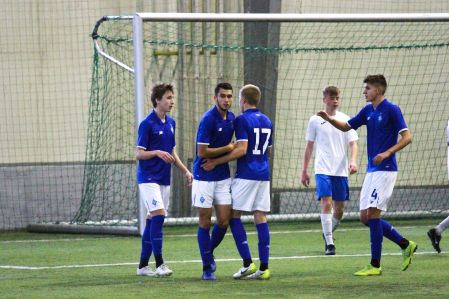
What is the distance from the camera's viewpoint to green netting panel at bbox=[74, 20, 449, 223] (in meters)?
17.6

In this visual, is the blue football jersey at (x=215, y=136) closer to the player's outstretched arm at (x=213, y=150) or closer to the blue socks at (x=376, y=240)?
the player's outstretched arm at (x=213, y=150)

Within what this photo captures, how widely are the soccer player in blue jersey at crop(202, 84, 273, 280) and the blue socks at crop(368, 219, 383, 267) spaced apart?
41.7 inches

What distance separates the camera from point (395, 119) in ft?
36.8

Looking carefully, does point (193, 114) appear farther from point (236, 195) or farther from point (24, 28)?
point (236, 195)

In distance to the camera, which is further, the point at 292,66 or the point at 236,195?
the point at 292,66

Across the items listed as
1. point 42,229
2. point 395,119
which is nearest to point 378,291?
point 395,119

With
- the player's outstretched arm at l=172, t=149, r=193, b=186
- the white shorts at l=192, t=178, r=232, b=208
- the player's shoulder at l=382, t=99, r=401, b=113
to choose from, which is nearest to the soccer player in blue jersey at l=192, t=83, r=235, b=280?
the white shorts at l=192, t=178, r=232, b=208

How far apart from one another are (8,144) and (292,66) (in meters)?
4.84

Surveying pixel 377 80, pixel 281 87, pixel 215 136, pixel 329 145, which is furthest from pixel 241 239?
pixel 281 87

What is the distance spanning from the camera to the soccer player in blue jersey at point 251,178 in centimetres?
1098

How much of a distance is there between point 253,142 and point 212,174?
19.6 inches

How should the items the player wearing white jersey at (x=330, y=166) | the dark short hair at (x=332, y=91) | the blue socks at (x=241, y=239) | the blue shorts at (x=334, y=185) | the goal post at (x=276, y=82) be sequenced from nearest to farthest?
the blue socks at (x=241, y=239), the dark short hair at (x=332, y=91), the player wearing white jersey at (x=330, y=166), the blue shorts at (x=334, y=185), the goal post at (x=276, y=82)

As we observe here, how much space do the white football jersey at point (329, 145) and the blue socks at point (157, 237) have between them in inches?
133

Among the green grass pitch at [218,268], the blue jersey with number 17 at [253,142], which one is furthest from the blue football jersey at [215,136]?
the green grass pitch at [218,268]
